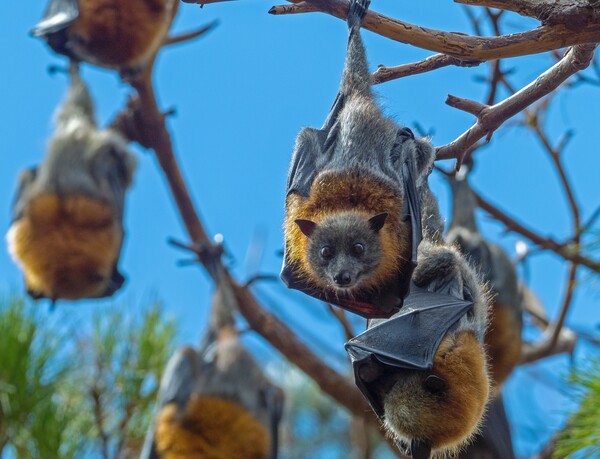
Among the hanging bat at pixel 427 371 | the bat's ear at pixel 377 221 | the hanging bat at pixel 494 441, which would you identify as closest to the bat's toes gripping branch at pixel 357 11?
the bat's ear at pixel 377 221

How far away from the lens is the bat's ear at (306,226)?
13.3 feet

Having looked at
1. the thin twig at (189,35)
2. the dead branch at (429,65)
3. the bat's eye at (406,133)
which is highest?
the thin twig at (189,35)

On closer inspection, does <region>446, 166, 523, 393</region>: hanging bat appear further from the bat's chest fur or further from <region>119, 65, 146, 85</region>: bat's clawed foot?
the bat's chest fur

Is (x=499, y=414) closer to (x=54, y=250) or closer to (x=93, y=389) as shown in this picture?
(x=93, y=389)

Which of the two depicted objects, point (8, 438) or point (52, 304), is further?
point (52, 304)

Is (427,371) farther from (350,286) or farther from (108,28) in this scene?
(108,28)

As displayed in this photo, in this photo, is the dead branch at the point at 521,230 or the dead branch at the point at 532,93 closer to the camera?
the dead branch at the point at 532,93

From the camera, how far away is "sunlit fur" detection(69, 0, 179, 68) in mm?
9805

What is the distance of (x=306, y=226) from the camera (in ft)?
13.4

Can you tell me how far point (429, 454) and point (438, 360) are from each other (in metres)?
0.48

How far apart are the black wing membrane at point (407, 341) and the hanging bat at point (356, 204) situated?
Answer: 1.04 ft

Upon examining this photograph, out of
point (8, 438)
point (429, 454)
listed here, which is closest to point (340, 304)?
point (429, 454)

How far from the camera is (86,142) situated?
11.5 m

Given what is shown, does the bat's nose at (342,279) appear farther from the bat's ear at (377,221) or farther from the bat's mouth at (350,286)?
the bat's ear at (377,221)
